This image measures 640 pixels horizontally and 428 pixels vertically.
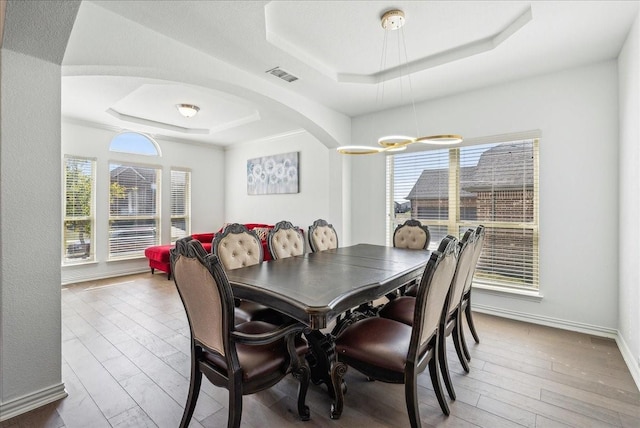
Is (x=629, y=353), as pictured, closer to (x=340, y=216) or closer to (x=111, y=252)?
(x=340, y=216)

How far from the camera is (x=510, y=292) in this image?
3.48 m

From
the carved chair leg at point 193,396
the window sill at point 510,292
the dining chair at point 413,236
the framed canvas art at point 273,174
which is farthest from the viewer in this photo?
the framed canvas art at point 273,174

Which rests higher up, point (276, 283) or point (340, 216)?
point (340, 216)

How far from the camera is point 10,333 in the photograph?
1.88 m

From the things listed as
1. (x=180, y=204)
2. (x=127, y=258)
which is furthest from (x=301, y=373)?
(x=180, y=204)

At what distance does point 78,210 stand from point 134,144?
155 centimetres

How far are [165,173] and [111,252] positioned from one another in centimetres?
181

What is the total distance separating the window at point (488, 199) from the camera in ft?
11.4

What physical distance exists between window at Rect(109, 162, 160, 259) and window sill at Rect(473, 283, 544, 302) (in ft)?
19.5

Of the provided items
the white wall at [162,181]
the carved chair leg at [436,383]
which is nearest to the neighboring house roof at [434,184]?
the carved chair leg at [436,383]

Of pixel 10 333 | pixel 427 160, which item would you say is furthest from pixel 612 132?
pixel 10 333

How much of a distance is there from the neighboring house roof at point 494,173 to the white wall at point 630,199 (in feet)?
2.63

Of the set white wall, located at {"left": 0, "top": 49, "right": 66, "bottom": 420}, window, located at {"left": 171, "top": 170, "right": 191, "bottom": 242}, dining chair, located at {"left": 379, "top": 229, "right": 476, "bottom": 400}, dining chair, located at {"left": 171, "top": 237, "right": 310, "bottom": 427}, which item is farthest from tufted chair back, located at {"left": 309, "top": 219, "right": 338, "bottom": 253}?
window, located at {"left": 171, "top": 170, "right": 191, "bottom": 242}

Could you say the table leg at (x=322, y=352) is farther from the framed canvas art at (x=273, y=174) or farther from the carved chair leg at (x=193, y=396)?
the framed canvas art at (x=273, y=174)
